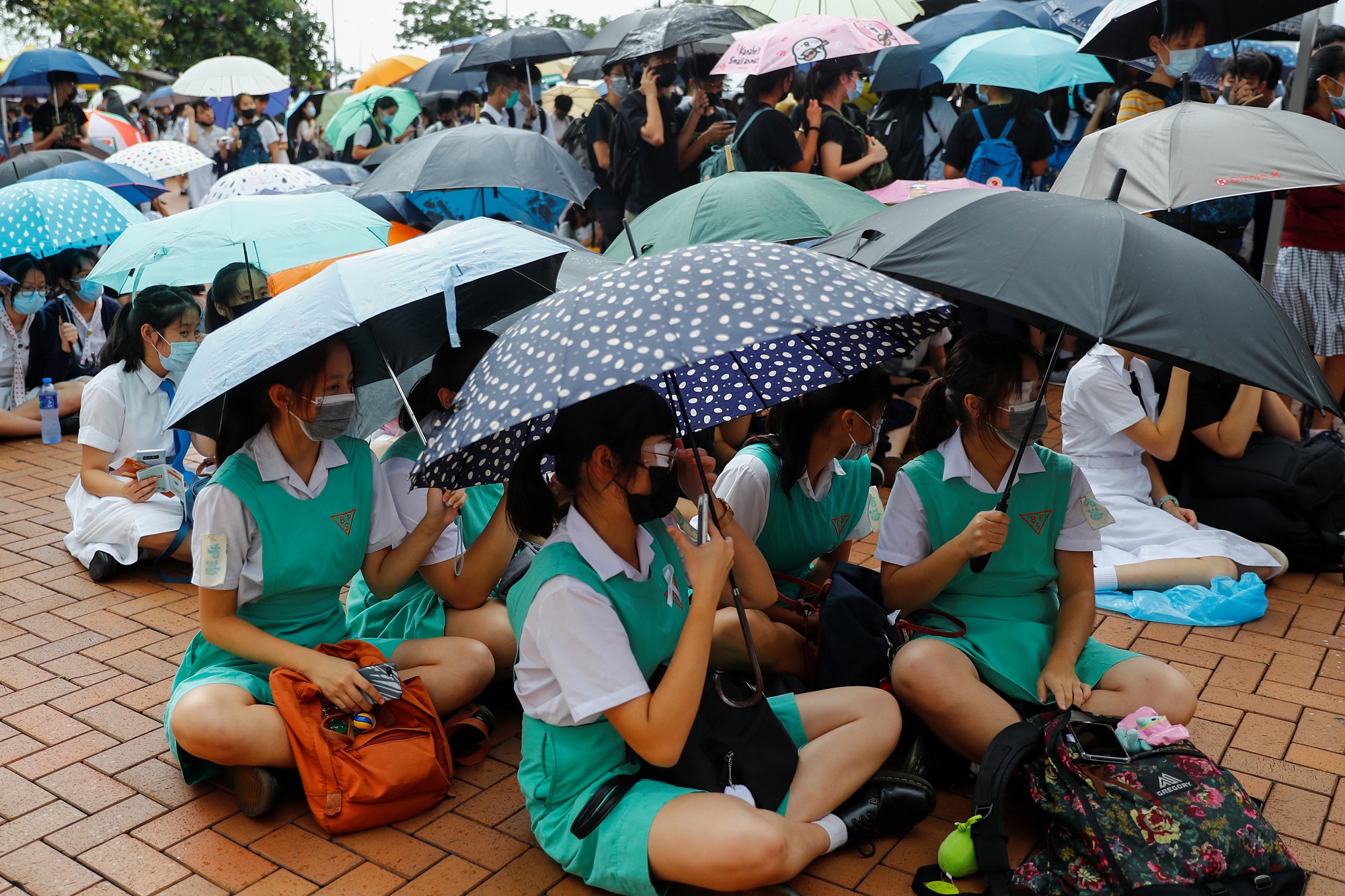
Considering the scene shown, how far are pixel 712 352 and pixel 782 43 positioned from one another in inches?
157

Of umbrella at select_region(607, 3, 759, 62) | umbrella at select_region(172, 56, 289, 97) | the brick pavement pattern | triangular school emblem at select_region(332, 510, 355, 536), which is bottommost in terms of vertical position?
the brick pavement pattern

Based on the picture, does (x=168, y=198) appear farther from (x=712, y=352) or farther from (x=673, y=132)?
(x=712, y=352)

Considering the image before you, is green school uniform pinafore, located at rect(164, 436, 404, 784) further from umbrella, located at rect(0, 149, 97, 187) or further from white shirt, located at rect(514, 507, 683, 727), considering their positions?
umbrella, located at rect(0, 149, 97, 187)

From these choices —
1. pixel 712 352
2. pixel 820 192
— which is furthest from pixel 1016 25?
pixel 712 352

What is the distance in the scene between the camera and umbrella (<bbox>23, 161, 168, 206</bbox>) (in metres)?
7.30

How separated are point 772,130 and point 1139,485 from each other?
2.44 m

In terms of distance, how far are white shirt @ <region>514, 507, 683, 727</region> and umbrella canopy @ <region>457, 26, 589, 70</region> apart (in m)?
7.42

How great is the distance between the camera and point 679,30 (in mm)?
5902

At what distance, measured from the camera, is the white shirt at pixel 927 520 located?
9.91ft

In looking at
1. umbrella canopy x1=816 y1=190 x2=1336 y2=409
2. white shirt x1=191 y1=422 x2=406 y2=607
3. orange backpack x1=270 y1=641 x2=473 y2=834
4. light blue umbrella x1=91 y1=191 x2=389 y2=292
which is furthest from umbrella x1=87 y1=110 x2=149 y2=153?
umbrella canopy x1=816 y1=190 x2=1336 y2=409

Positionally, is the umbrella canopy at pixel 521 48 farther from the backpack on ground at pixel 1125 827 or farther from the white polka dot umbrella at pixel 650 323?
the backpack on ground at pixel 1125 827

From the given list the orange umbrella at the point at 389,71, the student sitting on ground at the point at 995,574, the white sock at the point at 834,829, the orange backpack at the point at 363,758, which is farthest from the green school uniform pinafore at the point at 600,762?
the orange umbrella at the point at 389,71

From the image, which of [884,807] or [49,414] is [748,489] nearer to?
[884,807]

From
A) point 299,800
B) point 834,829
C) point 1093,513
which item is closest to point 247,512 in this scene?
point 299,800
